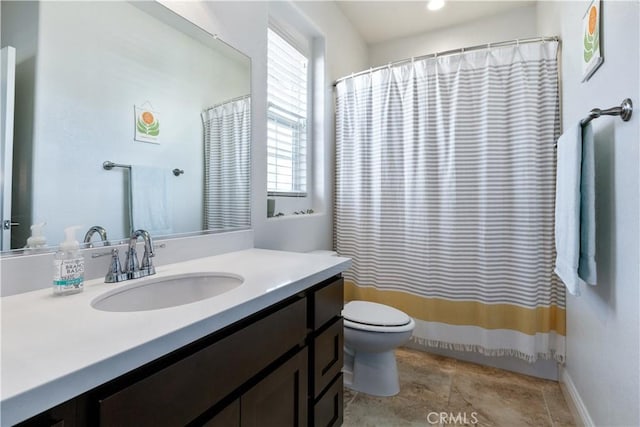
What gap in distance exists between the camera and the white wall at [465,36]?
2.40 metres

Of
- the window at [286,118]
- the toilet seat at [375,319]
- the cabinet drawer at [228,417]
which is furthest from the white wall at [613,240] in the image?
the window at [286,118]

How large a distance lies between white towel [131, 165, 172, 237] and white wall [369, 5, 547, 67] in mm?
2508

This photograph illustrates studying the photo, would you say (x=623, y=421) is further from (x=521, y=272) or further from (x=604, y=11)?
(x=604, y=11)

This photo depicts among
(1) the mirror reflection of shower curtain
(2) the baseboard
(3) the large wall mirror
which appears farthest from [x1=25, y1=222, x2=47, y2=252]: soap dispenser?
(2) the baseboard

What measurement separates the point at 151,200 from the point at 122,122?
0.29m

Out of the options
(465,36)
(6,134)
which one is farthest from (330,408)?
(465,36)

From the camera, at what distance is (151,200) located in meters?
1.15

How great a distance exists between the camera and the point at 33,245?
837 millimetres

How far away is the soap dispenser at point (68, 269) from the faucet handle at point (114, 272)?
104mm

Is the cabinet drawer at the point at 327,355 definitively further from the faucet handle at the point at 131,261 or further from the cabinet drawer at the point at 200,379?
the faucet handle at the point at 131,261

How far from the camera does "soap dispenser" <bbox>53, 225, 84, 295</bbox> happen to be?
0.78 m

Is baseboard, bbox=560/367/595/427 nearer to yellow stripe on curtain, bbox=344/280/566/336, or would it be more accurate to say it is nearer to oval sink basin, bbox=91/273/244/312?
yellow stripe on curtain, bbox=344/280/566/336

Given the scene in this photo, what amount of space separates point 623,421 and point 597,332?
346 mm

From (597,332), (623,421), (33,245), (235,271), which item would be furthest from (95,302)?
(597,332)
